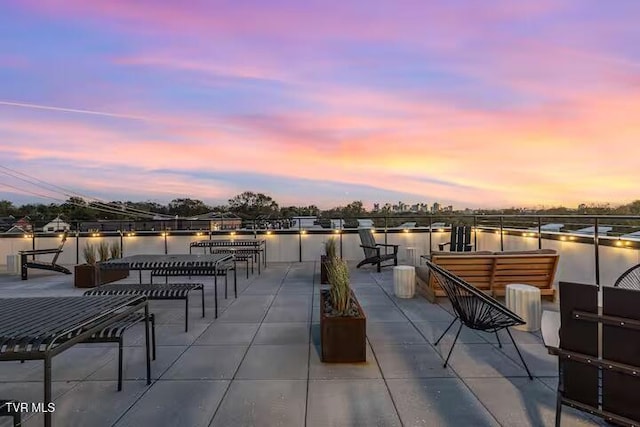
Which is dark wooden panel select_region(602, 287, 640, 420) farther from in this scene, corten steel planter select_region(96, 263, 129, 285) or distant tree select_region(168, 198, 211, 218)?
distant tree select_region(168, 198, 211, 218)

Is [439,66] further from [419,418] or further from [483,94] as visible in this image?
[419,418]

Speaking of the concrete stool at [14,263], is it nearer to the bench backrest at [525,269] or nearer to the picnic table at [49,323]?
the picnic table at [49,323]

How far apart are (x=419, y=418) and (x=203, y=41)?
9.03 meters

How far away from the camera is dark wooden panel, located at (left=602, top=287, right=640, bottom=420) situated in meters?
1.51

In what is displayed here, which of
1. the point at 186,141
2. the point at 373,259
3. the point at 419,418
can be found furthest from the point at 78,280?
the point at 186,141

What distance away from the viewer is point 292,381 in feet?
8.30

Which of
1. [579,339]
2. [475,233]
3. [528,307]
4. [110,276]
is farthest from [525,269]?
[110,276]

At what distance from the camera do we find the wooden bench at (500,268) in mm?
4629

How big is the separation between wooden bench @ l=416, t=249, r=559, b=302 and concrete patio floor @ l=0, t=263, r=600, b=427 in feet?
3.00

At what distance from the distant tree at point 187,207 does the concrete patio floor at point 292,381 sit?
74.8 ft

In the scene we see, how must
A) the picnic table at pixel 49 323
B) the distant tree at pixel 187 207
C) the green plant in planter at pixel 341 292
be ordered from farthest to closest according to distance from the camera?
the distant tree at pixel 187 207, the green plant in planter at pixel 341 292, the picnic table at pixel 49 323

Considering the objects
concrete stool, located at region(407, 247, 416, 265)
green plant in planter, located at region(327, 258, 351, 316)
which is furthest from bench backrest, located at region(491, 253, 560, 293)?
concrete stool, located at region(407, 247, 416, 265)

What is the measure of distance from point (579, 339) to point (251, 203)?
24.4 meters

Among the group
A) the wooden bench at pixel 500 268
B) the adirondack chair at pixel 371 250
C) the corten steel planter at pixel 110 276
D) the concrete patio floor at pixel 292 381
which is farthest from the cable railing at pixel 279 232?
the concrete patio floor at pixel 292 381
